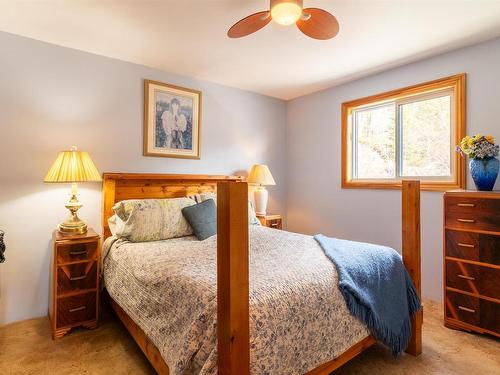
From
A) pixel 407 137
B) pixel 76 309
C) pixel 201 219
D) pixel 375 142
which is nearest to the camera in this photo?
pixel 76 309

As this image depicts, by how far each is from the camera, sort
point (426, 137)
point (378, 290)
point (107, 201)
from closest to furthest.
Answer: point (378, 290) → point (107, 201) → point (426, 137)

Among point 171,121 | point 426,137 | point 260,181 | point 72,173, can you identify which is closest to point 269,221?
point 260,181

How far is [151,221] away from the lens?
231cm

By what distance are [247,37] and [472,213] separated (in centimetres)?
219

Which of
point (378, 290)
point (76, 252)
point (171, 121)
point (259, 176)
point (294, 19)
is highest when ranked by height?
point (294, 19)

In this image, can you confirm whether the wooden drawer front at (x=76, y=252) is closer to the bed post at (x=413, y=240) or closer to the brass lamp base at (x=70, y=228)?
the brass lamp base at (x=70, y=228)

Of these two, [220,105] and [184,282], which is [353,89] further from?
[184,282]

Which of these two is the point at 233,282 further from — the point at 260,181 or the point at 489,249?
the point at 260,181

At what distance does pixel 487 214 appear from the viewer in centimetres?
201

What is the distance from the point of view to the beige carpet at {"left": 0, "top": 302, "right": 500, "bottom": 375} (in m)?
1.70

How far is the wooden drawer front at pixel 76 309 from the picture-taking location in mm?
2055

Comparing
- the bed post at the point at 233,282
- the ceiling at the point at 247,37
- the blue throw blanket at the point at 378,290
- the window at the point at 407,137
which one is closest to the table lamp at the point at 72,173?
the ceiling at the point at 247,37

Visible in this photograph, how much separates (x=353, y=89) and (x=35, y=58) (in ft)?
10.3

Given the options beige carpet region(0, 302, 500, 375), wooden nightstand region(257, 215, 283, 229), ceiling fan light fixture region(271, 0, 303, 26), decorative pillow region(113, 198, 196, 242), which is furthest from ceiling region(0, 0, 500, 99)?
beige carpet region(0, 302, 500, 375)
